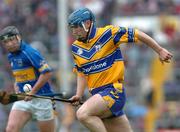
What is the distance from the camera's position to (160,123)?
19.8 m

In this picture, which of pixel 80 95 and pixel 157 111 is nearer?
pixel 80 95

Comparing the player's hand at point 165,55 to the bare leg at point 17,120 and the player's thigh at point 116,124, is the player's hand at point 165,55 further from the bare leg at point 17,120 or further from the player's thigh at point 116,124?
the bare leg at point 17,120

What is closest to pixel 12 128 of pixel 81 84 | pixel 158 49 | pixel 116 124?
pixel 81 84

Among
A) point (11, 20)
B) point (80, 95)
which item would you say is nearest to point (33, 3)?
point (11, 20)

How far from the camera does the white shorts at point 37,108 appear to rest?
533 inches

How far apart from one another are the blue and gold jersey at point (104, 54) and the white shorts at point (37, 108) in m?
1.67

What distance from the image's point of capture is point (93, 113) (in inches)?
460

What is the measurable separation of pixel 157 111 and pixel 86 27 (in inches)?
360

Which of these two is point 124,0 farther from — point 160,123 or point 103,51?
point 103,51

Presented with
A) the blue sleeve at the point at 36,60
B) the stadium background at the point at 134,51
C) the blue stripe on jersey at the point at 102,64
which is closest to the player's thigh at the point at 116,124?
the blue stripe on jersey at the point at 102,64

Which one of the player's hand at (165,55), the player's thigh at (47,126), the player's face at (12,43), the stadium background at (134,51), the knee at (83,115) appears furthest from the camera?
the stadium background at (134,51)

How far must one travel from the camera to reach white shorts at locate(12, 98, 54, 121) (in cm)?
1355

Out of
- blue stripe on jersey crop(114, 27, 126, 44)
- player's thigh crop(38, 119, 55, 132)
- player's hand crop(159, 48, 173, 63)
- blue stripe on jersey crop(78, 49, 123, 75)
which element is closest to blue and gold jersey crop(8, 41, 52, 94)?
player's thigh crop(38, 119, 55, 132)

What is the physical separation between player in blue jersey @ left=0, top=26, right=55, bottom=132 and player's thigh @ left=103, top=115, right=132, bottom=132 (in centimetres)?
144
